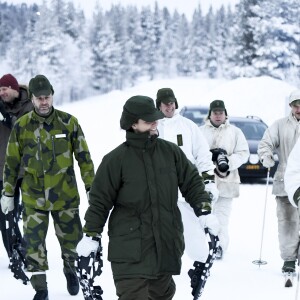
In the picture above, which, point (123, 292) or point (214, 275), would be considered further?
point (214, 275)

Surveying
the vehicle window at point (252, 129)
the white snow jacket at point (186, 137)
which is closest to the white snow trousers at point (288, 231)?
the white snow jacket at point (186, 137)

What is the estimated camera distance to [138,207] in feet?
12.0

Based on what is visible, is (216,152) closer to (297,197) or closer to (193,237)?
(193,237)

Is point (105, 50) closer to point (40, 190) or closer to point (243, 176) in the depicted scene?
point (243, 176)

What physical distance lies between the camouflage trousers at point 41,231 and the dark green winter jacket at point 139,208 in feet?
5.07

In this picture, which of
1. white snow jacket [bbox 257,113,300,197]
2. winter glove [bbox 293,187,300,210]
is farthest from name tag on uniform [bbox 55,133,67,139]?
white snow jacket [bbox 257,113,300,197]

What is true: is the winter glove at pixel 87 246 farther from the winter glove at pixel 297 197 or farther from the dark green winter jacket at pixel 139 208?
the winter glove at pixel 297 197

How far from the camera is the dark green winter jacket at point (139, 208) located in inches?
144

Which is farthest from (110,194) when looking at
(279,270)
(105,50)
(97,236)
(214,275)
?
(105,50)

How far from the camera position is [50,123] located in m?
5.16

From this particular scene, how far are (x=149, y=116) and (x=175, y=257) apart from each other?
91cm

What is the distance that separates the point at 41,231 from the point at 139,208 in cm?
184

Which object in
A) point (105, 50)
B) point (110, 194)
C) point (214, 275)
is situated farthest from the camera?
point (105, 50)

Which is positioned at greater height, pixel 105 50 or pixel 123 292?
pixel 105 50
